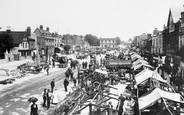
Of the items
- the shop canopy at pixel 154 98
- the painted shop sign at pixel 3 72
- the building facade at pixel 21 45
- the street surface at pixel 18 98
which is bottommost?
the street surface at pixel 18 98

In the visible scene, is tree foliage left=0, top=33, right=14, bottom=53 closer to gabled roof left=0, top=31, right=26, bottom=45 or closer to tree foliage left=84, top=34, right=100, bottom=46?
gabled roof left=0, top=31, right=26, bottom=45

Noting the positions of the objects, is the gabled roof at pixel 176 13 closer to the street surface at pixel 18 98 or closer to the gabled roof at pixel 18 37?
the street surface at pixel 18 98

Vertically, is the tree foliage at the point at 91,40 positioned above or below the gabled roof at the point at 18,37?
above

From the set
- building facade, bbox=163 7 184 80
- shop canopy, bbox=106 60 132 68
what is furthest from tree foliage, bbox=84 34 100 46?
Answer: shop canopy, bbox=106 60 132 68

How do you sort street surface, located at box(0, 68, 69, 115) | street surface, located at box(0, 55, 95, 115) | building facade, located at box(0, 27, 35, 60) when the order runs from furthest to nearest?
1. building facade, located at box(0, 27, 35, 60)
2. street surface, located at box(0, 68, 69, 115)
3. street surface, located at box(0, 55, 95, 115)

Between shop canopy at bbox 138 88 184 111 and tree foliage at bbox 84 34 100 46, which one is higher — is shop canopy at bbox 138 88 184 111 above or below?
below

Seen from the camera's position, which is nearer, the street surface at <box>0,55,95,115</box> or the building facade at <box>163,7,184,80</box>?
the street surface at <box>0,55,95,115</box>

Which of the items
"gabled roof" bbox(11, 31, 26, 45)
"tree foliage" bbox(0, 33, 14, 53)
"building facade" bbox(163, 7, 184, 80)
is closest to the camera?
"building facade" bbox(163, 7, 184, 80)

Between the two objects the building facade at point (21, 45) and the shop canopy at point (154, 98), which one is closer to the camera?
the shop canopy at point (154, 98)

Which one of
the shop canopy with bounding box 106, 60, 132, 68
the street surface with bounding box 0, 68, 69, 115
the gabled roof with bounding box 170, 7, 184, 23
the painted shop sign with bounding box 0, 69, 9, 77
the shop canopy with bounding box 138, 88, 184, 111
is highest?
the gabled roof with bounding box 170, 7, 184, 23

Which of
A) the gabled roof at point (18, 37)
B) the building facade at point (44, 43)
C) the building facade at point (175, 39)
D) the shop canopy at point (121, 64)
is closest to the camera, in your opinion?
the building facade at point (175, 39)

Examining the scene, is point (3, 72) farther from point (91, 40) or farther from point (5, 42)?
point (91, 40)

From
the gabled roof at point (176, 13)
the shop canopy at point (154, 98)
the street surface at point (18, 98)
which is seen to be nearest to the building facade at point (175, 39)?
the gabled roof at point (176, 13)

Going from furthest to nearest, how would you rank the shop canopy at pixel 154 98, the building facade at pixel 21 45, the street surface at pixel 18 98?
the building facade at pixel 21 45 < the street surface at pixel 18 98 < the shop canopy at pixel 154 98
